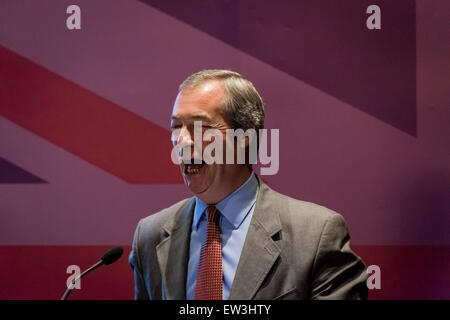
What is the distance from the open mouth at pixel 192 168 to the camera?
1701 mm

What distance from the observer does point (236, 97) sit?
5.75 ft

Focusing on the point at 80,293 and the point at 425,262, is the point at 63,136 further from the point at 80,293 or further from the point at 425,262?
the point at 425,262

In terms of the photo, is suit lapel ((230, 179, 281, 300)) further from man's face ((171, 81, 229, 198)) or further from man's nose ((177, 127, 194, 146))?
man's nose ((177, 127, 194, 146))

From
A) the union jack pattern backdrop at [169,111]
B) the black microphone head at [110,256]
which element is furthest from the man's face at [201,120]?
the union jack pattern backdrop at [169,111]

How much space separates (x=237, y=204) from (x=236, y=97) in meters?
0.38

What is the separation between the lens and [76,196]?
2910 millimetres

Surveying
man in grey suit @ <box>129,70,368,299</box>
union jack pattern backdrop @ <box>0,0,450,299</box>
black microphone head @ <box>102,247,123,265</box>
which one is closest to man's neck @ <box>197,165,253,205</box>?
man in grey suit @ <box>129,70,368,299</box>

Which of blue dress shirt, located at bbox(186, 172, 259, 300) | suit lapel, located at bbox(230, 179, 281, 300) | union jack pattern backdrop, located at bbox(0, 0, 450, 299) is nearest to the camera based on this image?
suit lapel, located at bbox(230, 179, 281, 300)

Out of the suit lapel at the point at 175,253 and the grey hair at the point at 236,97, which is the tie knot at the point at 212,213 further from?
the grey hair at the point at 236,97

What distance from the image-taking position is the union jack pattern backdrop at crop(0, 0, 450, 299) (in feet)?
9.03

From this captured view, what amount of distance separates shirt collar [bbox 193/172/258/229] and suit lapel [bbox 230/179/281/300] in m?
0.05

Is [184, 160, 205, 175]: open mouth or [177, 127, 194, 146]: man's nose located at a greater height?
[177, 127, 194, 146]: man's nose

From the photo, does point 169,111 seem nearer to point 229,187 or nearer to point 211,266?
point 229,187

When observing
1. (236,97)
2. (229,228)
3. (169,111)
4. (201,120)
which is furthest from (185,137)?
(169,111)
